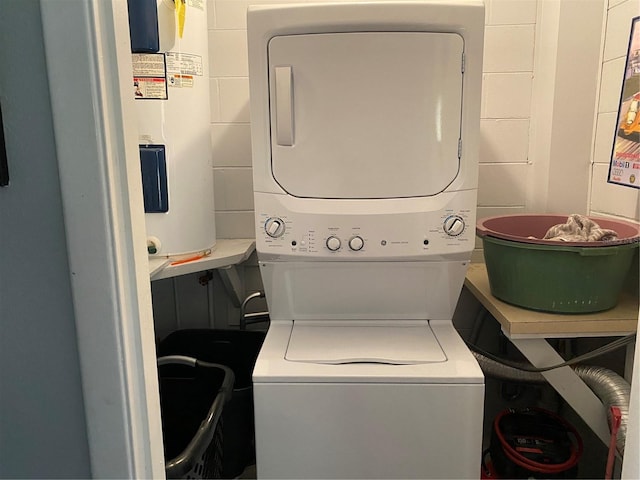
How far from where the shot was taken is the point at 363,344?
144 centimetres

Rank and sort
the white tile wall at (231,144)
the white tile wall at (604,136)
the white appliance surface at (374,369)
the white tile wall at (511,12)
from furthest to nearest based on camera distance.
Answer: the white tile wall at (231,144), the white tile wall at (511,12), the white tile wall at (604,136), the white appliance surface at (374,369)

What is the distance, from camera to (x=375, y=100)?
140cm

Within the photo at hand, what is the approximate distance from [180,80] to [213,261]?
1.84 feet

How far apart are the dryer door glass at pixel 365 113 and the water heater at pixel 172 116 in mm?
302

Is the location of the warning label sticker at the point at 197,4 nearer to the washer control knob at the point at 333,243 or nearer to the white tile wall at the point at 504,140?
the washer control knob at the point at 333,243

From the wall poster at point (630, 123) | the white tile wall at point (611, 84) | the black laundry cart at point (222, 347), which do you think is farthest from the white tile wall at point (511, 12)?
the black laundry cart at point (222, 347)

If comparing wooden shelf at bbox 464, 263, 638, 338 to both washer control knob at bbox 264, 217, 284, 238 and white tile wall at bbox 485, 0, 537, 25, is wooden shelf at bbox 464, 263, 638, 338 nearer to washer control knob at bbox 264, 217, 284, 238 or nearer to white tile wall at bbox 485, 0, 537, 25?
washer control knob at bbox 264, 217, 284, 238

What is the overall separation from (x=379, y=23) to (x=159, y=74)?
2.11ft

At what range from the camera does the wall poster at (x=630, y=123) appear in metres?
1.43

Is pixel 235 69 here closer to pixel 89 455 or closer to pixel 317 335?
pixel 317 335

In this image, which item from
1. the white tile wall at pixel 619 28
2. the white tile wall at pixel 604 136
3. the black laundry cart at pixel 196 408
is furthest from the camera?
the white tile wall at pixel 604 136

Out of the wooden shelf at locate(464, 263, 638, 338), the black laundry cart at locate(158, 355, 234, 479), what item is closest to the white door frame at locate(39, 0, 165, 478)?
the black laundry cart at locate(158, 355, 234, 479)

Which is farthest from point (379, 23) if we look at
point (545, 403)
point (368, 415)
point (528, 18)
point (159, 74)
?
point (545, 403)

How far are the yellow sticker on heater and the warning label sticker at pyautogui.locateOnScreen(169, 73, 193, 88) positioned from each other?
0.11 m
